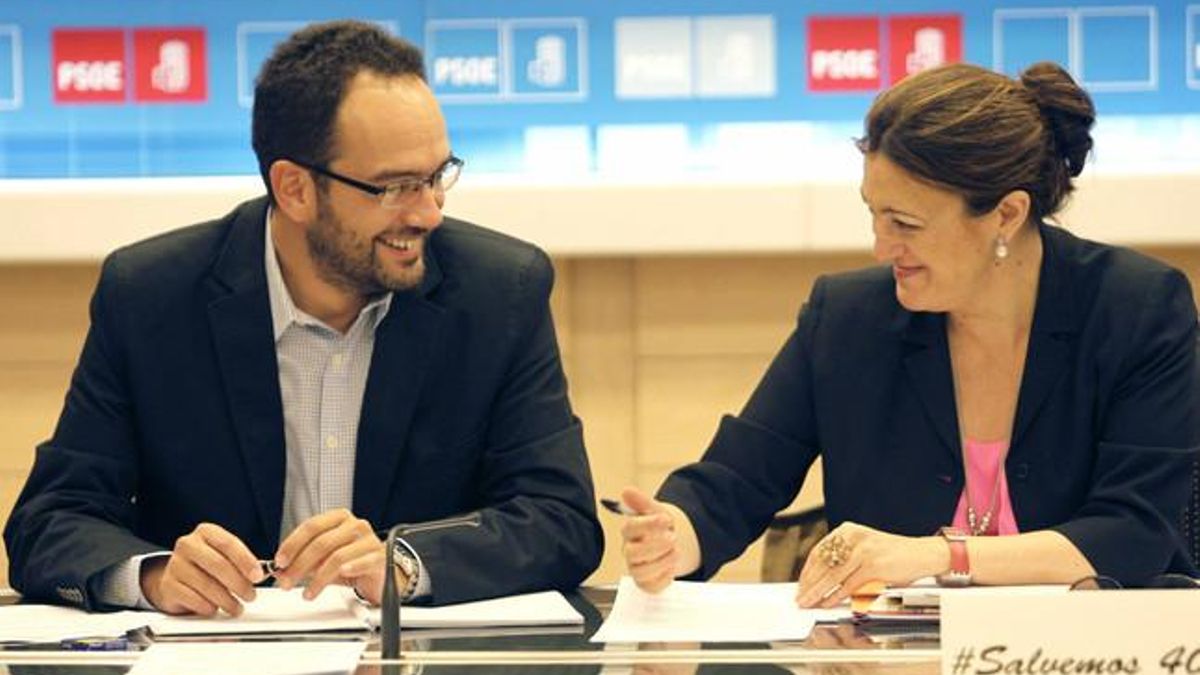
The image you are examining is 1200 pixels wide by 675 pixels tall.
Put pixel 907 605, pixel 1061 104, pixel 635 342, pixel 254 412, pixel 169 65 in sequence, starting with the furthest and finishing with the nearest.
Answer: pixel 169 65, pixel 635 342, pixel 254 412, pixel 1061 104, pixel 907 605

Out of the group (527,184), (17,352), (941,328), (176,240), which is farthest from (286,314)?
(17,352)

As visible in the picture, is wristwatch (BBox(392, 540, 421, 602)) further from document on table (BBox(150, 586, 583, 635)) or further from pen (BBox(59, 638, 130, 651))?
pen (BBox(59, 638, 130, 651))

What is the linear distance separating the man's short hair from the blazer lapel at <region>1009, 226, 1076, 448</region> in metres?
0.99

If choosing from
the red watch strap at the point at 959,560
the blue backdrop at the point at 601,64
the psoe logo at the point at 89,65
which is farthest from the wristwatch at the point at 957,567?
the psoe logo at the point at 89,65

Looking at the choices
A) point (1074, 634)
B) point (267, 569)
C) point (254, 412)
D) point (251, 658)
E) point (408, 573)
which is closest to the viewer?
point (1074, 634)

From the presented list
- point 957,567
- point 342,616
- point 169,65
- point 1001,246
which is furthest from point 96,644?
point 169,65

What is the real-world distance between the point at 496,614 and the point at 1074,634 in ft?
2.72

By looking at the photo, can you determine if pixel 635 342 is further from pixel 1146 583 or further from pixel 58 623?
pixel 58 623

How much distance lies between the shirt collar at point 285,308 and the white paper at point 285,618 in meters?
0.51

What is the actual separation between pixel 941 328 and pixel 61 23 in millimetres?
2342

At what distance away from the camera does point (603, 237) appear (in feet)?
13.9

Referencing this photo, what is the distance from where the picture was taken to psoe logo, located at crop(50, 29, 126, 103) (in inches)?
176

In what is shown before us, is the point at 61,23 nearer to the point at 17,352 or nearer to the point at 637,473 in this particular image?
the point at 17,352

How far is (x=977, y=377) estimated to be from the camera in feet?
9.95
